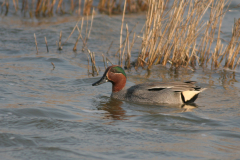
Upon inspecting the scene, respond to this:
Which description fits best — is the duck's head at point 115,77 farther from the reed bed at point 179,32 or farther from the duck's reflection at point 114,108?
the reed bed at point 179,32

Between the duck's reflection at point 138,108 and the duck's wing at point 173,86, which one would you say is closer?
the duck's reflection at point 138,108

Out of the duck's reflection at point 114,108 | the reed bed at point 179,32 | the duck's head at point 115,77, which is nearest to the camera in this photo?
the duck's reflection at point 114,108

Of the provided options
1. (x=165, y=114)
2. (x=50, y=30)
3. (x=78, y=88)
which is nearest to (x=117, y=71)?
(x=78, y=88)

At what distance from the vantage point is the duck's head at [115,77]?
22.9 ft

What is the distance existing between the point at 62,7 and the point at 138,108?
10.9 meters

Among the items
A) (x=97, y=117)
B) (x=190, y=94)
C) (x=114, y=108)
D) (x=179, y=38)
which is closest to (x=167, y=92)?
(x=190, y=94)

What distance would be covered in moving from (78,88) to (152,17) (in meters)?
2.44

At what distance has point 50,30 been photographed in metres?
12.4

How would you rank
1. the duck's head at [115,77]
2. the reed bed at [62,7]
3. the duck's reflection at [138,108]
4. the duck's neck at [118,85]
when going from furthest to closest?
the reed bed at [62,7]
the duck's neck at [118,85]
the duck's head at [115,77]
the duck's reflection at [138,108]

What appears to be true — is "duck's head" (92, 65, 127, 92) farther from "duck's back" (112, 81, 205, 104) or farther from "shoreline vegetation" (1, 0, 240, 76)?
"shoreline vegetation" (1, 0, 240, 76)

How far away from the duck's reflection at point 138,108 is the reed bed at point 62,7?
336 inches

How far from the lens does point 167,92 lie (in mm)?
6578

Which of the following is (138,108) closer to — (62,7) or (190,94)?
(190,94)

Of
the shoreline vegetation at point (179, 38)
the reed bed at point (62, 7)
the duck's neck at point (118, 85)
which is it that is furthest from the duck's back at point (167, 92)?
the reed bed at point (62, 7)
